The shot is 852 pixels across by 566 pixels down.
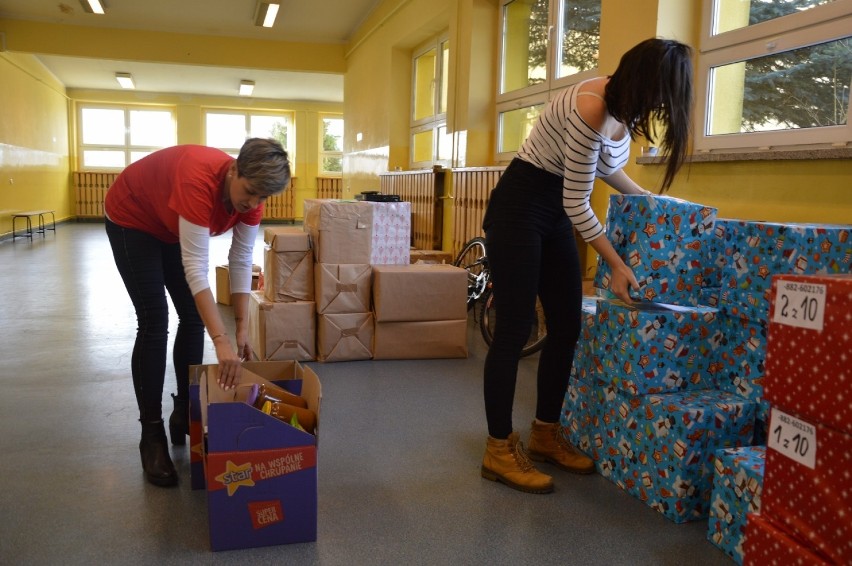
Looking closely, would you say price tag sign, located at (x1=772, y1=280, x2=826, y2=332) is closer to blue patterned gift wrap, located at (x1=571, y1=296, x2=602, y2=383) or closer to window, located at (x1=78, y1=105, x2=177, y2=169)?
blue patterned gift wrap, located at (x1=571, y1=296, x2=602, y2=383)

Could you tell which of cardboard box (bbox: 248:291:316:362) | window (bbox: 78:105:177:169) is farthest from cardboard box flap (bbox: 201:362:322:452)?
window (bbox: 78:105:177:169)

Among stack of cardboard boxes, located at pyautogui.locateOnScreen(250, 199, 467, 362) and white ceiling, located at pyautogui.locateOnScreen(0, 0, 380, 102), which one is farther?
white ceiling, located at pyautogui.locateOnScreen(0, 0, 380, 102)

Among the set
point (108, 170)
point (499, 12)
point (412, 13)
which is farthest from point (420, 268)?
point (108, 170)

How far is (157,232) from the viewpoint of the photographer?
1973 millimetres

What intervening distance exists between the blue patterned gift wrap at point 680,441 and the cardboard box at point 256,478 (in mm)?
922

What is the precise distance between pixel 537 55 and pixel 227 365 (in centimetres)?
392

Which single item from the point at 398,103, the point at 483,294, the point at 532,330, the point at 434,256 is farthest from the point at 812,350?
the point at 398,103

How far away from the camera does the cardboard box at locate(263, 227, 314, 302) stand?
345 cm

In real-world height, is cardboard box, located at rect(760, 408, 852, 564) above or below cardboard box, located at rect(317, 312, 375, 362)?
above

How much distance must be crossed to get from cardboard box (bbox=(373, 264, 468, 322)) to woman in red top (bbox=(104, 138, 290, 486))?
1.33 m

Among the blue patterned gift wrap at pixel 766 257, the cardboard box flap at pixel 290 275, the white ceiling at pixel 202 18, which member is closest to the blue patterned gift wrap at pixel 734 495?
the blue patterned gift wrap at pixel 766 257

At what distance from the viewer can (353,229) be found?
3477mm

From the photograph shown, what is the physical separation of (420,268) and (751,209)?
163 centimetres

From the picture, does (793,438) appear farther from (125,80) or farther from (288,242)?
(125,80)
